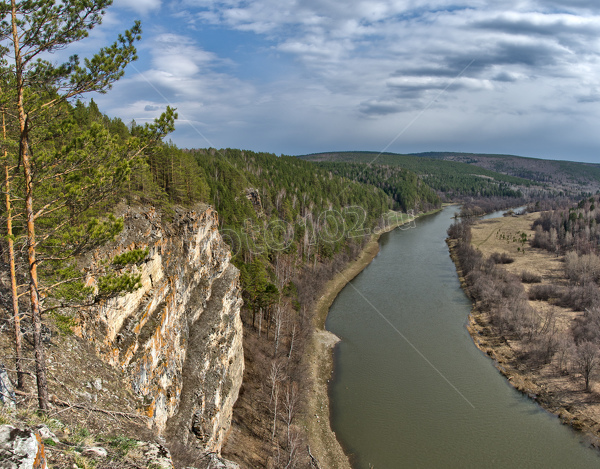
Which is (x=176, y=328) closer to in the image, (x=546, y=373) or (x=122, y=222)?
(x=122, y=222)

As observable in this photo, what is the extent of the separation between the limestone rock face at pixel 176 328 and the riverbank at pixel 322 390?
5.03 m

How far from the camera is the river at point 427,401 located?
818 inches

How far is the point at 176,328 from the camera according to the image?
17906mm

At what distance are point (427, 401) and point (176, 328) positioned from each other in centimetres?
1683

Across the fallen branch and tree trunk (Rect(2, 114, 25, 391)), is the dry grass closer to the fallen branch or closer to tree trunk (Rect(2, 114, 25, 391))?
the fallen branch

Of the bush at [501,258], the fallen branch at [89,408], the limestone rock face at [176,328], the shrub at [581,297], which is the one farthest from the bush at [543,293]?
the fallen branch at [89,408]

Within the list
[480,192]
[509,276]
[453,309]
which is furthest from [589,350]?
[480,192]

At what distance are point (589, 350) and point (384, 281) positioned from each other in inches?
956

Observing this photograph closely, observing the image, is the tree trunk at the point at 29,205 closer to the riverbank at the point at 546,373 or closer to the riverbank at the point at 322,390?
the riverbank at the point at 322,390

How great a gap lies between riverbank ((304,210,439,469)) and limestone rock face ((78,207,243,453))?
5.03m

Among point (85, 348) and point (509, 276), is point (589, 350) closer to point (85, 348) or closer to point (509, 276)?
point (509, 276)

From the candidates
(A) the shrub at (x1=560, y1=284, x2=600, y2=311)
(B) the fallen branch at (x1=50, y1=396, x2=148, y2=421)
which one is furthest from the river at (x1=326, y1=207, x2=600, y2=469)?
(B) the fallen branch at (x1=50, y1=396, x2=148, y2=421)

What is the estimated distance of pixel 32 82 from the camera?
710cm

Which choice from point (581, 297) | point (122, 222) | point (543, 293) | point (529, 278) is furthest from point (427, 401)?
point (529, 278)
